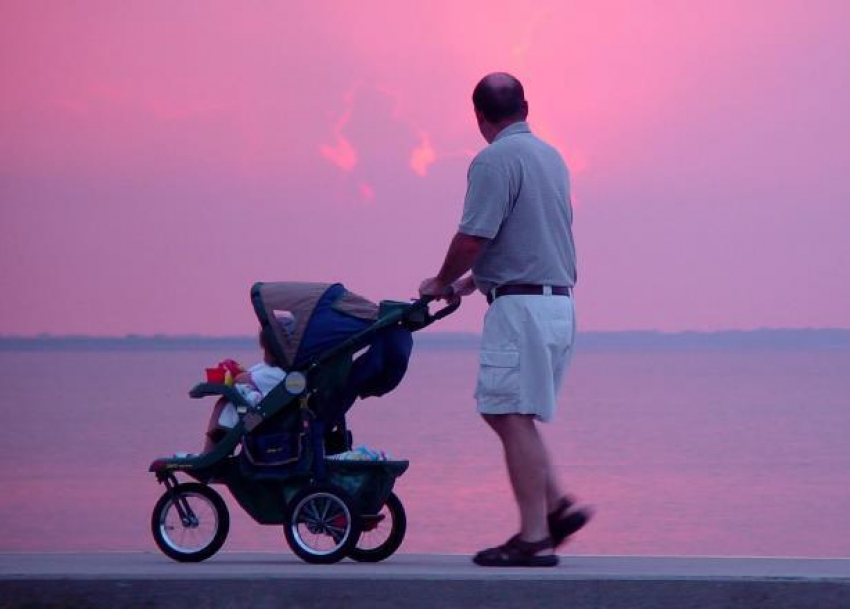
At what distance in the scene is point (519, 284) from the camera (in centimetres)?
632

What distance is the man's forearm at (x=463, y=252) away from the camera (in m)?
6.22

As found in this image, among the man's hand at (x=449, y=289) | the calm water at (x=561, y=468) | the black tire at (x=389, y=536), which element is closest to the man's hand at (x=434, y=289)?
the man's hand at (x=449, y=289)

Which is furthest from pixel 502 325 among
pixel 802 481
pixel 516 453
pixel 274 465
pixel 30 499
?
pixel 802 481

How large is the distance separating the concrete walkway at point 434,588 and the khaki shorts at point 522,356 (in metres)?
0.62

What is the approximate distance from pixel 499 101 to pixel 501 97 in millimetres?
18

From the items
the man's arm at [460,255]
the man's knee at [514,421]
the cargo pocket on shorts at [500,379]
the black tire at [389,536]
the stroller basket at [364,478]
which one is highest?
the man's arm at [460,255]

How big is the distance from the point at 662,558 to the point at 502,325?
3.66 feet

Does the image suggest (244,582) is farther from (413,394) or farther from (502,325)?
(413,394)

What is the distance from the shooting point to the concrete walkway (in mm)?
5551

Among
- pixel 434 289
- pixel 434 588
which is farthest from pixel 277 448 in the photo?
pixel 434 588

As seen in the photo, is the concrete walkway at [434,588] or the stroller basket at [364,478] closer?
the concrete walkway at [434,588]

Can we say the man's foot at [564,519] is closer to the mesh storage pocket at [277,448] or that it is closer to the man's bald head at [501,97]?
the mesh storage pocket at [277,448]

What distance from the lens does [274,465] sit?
6.66 metres

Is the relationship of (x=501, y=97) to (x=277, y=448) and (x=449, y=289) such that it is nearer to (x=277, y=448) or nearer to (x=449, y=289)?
(x=449, y=289)
